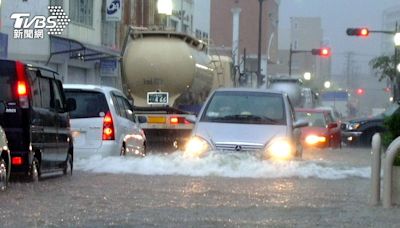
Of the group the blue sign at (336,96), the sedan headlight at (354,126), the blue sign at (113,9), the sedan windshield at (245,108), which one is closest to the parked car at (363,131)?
the sedan headlight at (354,126)

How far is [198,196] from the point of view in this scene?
1159 centimetres

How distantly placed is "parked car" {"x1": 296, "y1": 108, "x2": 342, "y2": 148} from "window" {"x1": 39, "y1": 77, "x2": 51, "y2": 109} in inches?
608

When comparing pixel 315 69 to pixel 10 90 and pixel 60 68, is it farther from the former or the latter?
pixel 10 90

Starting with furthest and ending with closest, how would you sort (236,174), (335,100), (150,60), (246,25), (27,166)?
(246,25)
(335,100)
(150,60)
(236,174)
(27,166)

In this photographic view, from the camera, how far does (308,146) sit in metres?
30.0

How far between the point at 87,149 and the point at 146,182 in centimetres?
391

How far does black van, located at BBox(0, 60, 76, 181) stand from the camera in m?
13.0

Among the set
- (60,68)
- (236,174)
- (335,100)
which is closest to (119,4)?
(60,68)

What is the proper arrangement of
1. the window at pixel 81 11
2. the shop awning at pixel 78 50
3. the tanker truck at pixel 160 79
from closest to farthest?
the tanker truck at pixel 160 79 → the shop awning at pixel 78 50 → the window at pixel 81 11

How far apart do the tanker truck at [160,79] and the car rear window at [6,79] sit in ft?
38.4

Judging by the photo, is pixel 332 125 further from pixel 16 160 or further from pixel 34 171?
pixel 16 160

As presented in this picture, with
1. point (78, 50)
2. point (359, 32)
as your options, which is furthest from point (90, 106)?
point (359, 32)

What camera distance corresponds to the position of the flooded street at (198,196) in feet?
31.4

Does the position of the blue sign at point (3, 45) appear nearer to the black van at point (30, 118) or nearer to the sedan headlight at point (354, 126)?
the sedan headlight at point (354, 126)
